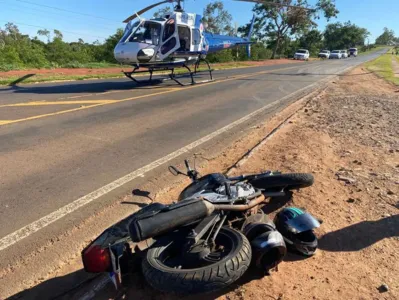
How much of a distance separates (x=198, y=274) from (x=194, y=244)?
291mm

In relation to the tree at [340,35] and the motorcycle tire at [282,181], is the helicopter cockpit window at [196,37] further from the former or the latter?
the tree at [340,35]

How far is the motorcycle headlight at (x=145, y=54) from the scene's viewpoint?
1337 cm

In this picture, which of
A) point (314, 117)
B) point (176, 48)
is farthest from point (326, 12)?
point (314, 117)

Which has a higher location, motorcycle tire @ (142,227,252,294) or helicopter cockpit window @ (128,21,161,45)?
helicopter cockpit window @ (128,21,161,45)

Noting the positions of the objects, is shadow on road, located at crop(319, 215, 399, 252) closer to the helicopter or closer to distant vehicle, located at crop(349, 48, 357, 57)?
the helicopter

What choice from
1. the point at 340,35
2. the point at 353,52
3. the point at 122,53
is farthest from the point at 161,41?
the point at 340,35

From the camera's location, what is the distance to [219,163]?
5.57m

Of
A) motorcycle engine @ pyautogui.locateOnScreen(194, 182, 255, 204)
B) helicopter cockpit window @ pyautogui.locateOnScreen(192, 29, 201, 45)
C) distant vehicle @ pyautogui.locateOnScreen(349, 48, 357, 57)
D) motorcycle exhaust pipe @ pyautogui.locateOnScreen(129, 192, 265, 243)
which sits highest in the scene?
helicopter cockpit window @ pyautogui.locateOnScreen(192, 29, 201, 45)

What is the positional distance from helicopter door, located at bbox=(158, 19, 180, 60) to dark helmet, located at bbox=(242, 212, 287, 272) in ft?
40.2

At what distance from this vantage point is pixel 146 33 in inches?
544

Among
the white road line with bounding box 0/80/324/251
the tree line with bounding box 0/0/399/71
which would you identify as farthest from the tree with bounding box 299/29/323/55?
the white road line with bounding box 0/80/324/251

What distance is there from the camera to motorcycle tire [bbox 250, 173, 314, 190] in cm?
387

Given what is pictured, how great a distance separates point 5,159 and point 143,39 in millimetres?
9475

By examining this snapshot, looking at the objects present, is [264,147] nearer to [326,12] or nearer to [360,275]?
[360,275]
